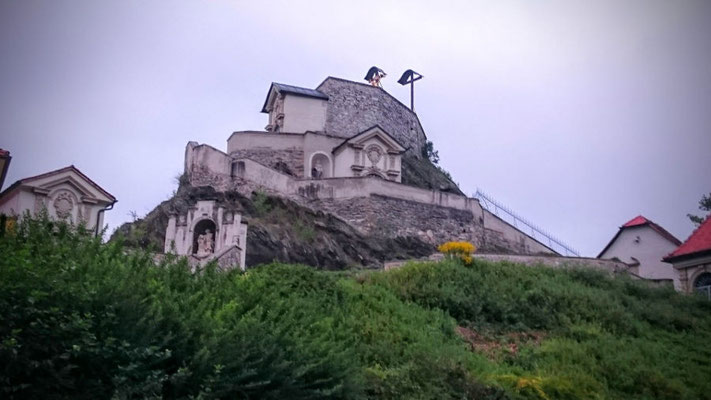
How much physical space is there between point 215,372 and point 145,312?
1491 millimetres

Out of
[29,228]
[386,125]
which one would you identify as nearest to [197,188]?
[386,125]

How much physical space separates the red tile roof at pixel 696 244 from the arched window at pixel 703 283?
102cm

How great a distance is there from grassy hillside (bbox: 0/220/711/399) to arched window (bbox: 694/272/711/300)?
5.56 metres

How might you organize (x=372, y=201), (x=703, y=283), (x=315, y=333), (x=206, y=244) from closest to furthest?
1. (x=315, y=333)
2. (x=206, y=244)
3. (x=703, y=283)
4. (x=372, y=201)

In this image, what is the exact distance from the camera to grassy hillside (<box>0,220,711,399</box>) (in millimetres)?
12328

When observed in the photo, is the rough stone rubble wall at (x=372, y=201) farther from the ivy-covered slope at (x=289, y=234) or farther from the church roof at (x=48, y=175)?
the church roof at (x=48, y=175)

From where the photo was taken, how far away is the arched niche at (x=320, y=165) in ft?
151

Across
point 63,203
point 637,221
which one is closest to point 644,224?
point 637,221

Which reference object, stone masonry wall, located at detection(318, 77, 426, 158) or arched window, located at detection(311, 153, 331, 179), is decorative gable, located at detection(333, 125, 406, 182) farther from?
stone masonry wall, located at detection(318, 77, 426, 158)

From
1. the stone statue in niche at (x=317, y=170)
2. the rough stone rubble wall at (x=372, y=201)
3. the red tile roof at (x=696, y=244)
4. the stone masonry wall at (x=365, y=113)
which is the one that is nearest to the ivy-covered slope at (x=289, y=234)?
the rough stone rubble wall at (x=372, y=201)

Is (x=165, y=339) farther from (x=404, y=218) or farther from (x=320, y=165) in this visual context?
→ (x=320, y=165)

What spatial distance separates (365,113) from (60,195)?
90.1 feet

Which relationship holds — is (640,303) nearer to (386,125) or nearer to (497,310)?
(497,310)

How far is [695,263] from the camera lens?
109 ft
